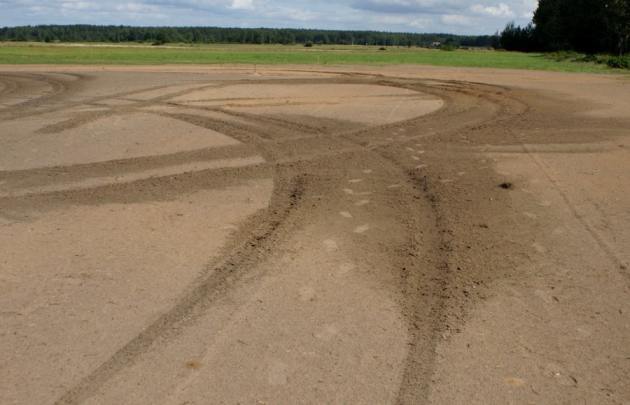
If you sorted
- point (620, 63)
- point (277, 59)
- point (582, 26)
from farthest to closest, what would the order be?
point (582, 26)
point (277, 59)
point (620, 63)

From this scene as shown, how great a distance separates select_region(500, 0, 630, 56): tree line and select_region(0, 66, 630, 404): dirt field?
181 feet

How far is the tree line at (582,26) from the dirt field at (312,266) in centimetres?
5510

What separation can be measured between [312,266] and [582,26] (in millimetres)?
74068

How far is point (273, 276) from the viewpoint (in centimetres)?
583

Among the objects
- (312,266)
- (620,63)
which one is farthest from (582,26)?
(312,266)

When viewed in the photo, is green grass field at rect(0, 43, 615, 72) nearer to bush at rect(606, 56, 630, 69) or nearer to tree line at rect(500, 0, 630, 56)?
bush at rect(606, 56, 630, 69)

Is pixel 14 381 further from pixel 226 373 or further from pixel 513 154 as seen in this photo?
pixel 513 154

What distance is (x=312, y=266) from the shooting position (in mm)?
6090

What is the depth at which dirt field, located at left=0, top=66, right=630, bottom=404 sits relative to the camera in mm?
4195

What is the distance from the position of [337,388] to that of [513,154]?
8205 millimetres

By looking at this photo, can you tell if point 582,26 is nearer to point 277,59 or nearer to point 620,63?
point 620,63

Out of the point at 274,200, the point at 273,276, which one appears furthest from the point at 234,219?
the point at 273,276

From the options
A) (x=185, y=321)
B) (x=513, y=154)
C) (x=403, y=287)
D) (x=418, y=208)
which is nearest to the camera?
(x=185, y=321)

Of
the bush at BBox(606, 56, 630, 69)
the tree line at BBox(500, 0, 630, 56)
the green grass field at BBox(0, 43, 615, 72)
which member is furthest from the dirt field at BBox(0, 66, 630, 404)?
the tree line at BBox(500, 0, 630, 56)
